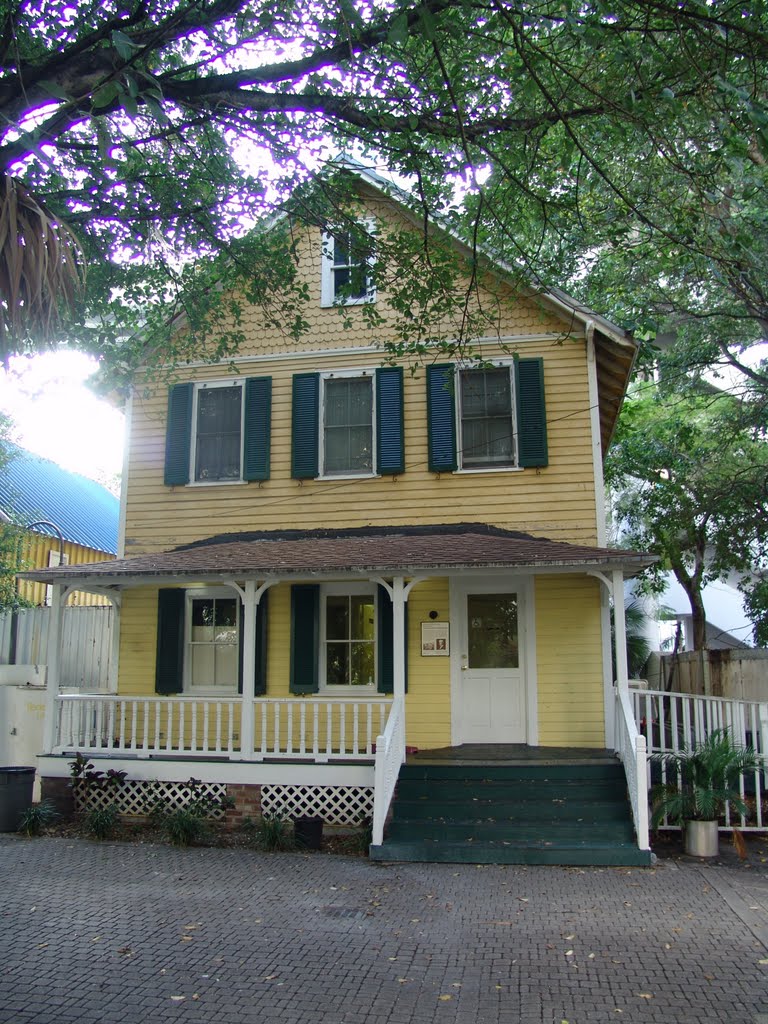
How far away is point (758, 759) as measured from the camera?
942 centimetres

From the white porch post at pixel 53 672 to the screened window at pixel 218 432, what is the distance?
2.94m

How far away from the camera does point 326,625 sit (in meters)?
12.2

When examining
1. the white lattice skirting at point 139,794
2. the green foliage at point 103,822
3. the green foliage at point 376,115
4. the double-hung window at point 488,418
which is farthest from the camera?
the double-hung window at point 488,418

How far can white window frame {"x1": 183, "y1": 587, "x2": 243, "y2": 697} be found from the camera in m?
12.3

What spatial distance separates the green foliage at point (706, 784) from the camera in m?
9.05

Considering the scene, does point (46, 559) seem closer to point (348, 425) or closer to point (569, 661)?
point (348, 425)

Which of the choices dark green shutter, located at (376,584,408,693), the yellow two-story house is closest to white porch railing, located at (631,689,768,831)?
the yellow two-story house

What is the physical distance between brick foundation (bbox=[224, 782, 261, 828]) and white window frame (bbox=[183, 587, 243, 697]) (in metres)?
1.98

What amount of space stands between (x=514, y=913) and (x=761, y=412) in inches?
405

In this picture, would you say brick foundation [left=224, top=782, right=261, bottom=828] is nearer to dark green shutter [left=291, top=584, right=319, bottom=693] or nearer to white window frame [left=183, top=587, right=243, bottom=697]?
dark green shutter [left=291, top=584, right=319, bottom=693]

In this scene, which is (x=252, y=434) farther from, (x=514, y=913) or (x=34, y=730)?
(x=514, y=913)

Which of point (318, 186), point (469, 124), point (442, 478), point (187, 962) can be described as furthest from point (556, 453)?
point (187, 962)

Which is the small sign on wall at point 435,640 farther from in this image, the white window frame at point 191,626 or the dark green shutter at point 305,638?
the white window frame at point 191,626

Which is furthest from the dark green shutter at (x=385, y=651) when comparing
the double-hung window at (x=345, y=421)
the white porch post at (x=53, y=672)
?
the white porch post at (x=53, y=672)
